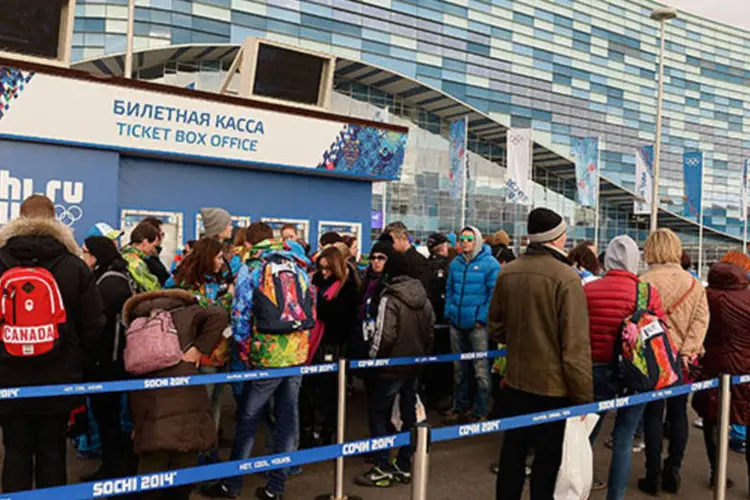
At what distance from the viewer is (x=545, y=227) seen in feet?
11.6

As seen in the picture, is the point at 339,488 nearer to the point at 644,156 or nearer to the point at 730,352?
the point at 730,352

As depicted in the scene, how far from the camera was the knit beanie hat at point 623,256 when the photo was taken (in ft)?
12.7

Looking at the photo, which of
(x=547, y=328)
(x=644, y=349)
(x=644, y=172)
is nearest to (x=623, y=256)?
(x=644, y=349)

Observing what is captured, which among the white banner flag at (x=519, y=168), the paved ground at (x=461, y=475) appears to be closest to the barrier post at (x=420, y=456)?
the paved ground at (x=461, y=475)

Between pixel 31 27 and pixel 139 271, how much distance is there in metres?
5.89

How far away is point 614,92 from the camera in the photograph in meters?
55.3

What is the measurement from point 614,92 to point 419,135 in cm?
2362

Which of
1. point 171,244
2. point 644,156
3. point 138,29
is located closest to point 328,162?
point 171,244

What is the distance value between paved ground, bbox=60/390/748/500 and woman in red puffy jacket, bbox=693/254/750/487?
16.3 inches

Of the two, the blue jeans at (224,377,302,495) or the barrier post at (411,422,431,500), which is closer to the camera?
the barrier post at (411,422,431,500)

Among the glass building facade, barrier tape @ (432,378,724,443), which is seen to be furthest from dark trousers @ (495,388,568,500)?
the glass building facade

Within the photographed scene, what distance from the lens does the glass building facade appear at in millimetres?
36156

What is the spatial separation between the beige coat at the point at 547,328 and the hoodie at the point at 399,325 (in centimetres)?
114

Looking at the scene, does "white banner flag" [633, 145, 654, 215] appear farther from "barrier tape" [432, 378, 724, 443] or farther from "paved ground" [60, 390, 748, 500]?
"barrier tape" [432, 378, 724, 443]
